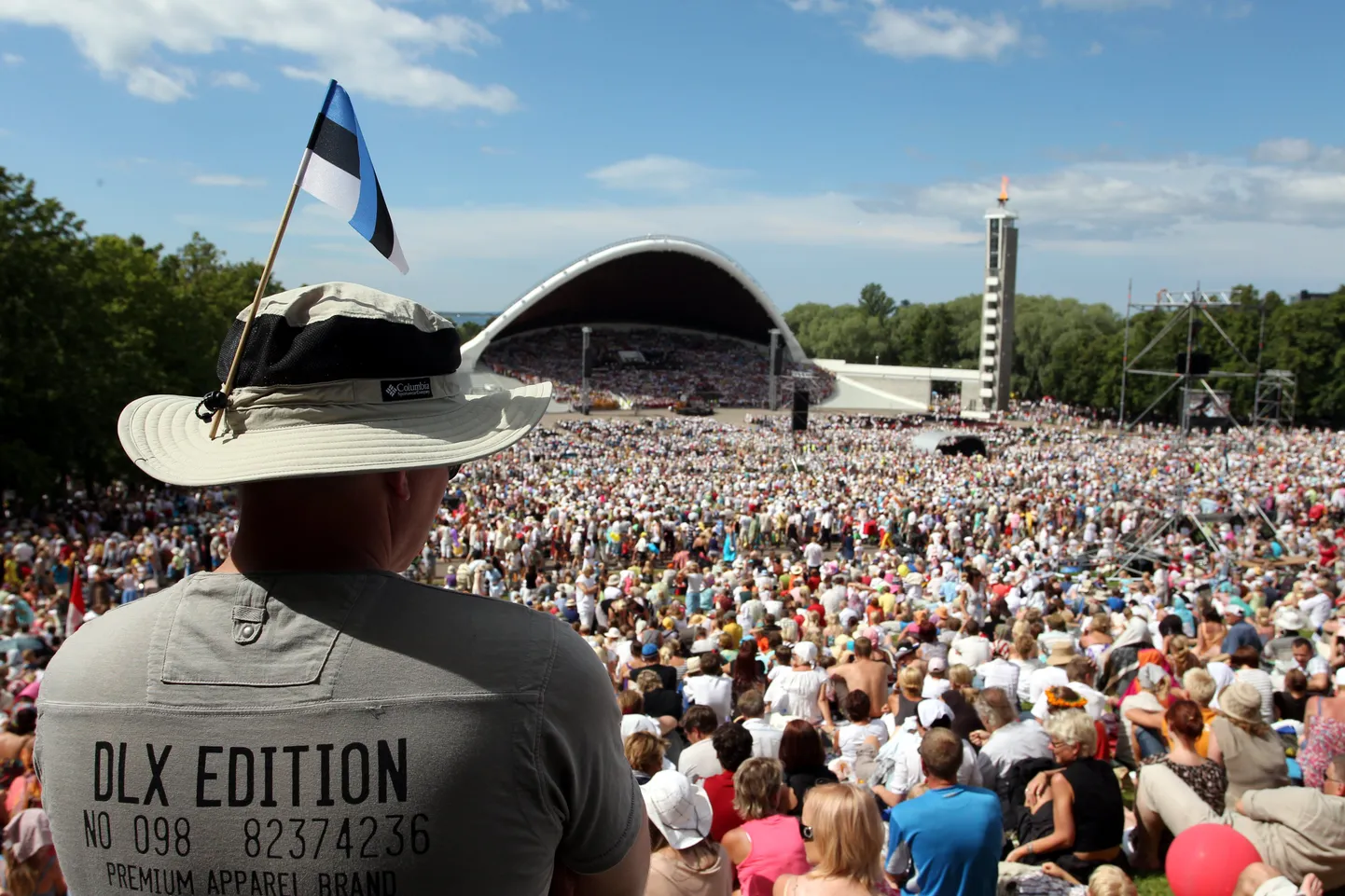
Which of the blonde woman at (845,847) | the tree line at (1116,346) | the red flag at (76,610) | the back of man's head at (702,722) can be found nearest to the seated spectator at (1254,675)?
the back of man's head at (702,722)

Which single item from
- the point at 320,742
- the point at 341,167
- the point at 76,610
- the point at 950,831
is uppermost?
the point at 341,167

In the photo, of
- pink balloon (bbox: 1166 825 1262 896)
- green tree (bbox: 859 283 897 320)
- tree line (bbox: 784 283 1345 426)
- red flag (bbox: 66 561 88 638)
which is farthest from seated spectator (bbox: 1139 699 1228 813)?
green tree (bbox: 859 283 897 320)

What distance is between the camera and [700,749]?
15.4 ft

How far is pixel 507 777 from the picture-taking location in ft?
3.74

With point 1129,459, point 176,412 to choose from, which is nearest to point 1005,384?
point 1129,459

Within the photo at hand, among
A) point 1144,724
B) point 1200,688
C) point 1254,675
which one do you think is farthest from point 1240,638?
point 1144,724

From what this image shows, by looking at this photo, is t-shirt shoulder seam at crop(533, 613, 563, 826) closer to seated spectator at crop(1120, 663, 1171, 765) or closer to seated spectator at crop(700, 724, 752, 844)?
seated spectator at crop(700, 724, 752, 844)

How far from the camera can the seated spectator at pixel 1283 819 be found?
3.97 m

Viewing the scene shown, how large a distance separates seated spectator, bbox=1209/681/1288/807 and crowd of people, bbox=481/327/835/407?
2060 inches

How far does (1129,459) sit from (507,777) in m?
31.4

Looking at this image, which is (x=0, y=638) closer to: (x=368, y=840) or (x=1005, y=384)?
(x=368, y=840)

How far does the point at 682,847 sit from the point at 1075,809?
7.70 feet

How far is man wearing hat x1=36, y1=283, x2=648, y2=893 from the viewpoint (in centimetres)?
111

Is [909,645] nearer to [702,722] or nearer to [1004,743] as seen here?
[1004,743]
